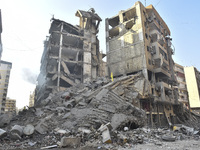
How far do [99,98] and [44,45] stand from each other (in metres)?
28.0

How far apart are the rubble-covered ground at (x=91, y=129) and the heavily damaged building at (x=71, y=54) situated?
1195 centimetres

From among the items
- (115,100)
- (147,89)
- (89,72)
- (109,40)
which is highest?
(109,40)

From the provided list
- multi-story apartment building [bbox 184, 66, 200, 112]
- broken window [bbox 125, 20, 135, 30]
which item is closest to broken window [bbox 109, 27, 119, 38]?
broken window [bbox 125, 20, 135, 30]

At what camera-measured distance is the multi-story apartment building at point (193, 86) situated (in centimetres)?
4850

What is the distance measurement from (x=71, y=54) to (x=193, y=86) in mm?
42740

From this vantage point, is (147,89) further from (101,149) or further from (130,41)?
(101,149)

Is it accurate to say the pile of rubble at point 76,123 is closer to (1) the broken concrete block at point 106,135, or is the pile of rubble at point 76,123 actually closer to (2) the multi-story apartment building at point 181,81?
(1) the broken concrete block at point 106,135

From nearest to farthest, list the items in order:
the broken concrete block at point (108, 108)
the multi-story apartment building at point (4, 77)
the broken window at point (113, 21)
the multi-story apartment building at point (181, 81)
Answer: the broken concrete block at point (108, 108)
the broken window at point (113, 21)
the multi-story apartment building at point (181, 81)
the multi-story apartment building at point (4, 77)

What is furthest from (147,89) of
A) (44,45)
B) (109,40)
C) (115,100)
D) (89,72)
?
(44,45)

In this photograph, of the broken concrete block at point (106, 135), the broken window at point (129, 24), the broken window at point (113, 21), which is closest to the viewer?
the broken concrete block at point (106, 135)

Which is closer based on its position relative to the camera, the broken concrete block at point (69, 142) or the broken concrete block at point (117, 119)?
the broken concrete block at point (69, 142)

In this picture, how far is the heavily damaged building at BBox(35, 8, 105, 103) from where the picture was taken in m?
27.3

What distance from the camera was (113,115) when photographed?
10938 millimetres

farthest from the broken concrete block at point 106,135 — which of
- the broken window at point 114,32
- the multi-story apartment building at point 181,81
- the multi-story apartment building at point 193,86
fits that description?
the multi-story apartment building at point 193,86
